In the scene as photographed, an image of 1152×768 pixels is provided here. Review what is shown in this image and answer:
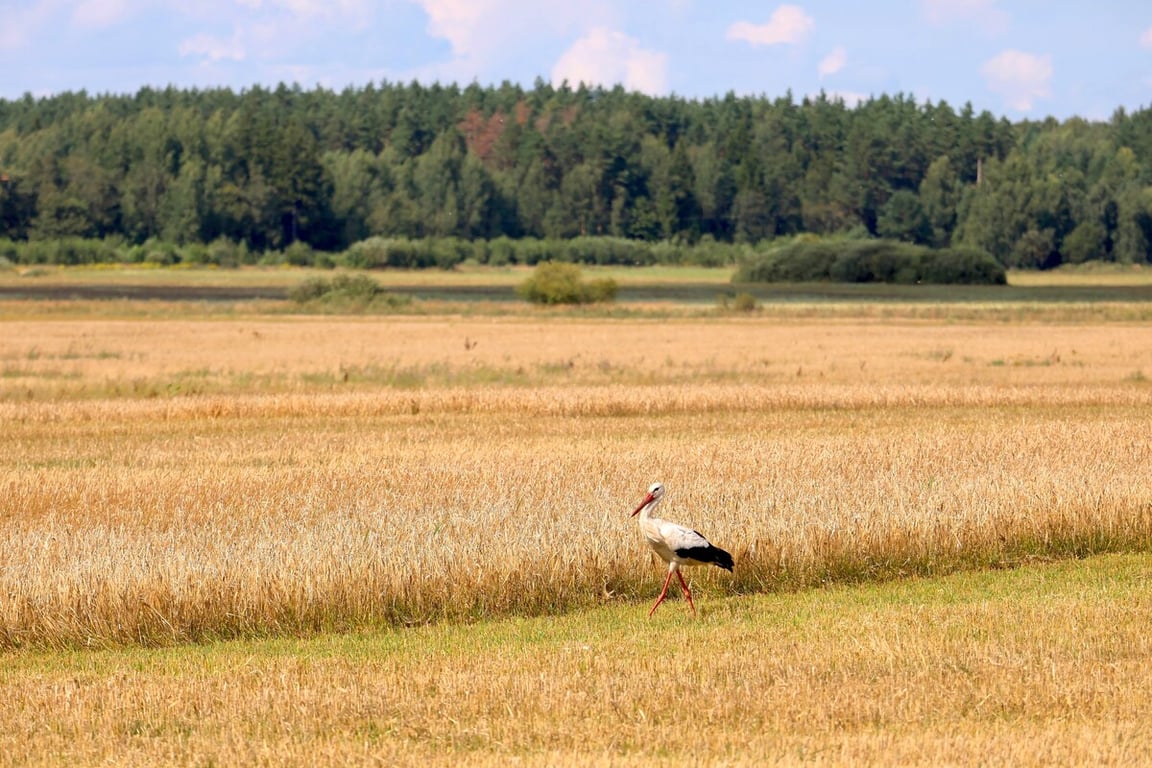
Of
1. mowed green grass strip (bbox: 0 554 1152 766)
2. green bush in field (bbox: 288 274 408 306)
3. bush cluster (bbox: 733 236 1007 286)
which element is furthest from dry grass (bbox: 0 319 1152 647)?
bush cluster (bbox: 733 236 1007 286)

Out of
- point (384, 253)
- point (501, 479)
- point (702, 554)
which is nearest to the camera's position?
point (702, 554)

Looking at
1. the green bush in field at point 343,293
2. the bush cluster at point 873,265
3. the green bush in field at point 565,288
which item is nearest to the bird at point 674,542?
the green bush in field at point 343,293

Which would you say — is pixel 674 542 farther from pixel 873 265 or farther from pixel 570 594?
pixel 873 265

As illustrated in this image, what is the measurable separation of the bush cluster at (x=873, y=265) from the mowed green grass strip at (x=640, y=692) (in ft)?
402

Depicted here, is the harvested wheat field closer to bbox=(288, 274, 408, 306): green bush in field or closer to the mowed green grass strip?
the mowed green grass strip

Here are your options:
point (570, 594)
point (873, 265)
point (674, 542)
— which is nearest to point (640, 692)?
point (674, 542)

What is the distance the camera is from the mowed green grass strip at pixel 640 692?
942cm

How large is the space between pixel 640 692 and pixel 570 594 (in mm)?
3699

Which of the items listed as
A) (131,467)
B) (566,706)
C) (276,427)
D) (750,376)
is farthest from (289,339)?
(566,706)

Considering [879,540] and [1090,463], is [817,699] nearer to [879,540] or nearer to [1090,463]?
[879,540]

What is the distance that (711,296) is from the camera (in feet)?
347

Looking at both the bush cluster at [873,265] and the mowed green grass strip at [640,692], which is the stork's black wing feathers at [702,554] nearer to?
the mowed green grass strip at [640,692]

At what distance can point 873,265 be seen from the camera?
13538 cm

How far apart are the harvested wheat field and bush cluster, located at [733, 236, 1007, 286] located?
Answer: 105m
